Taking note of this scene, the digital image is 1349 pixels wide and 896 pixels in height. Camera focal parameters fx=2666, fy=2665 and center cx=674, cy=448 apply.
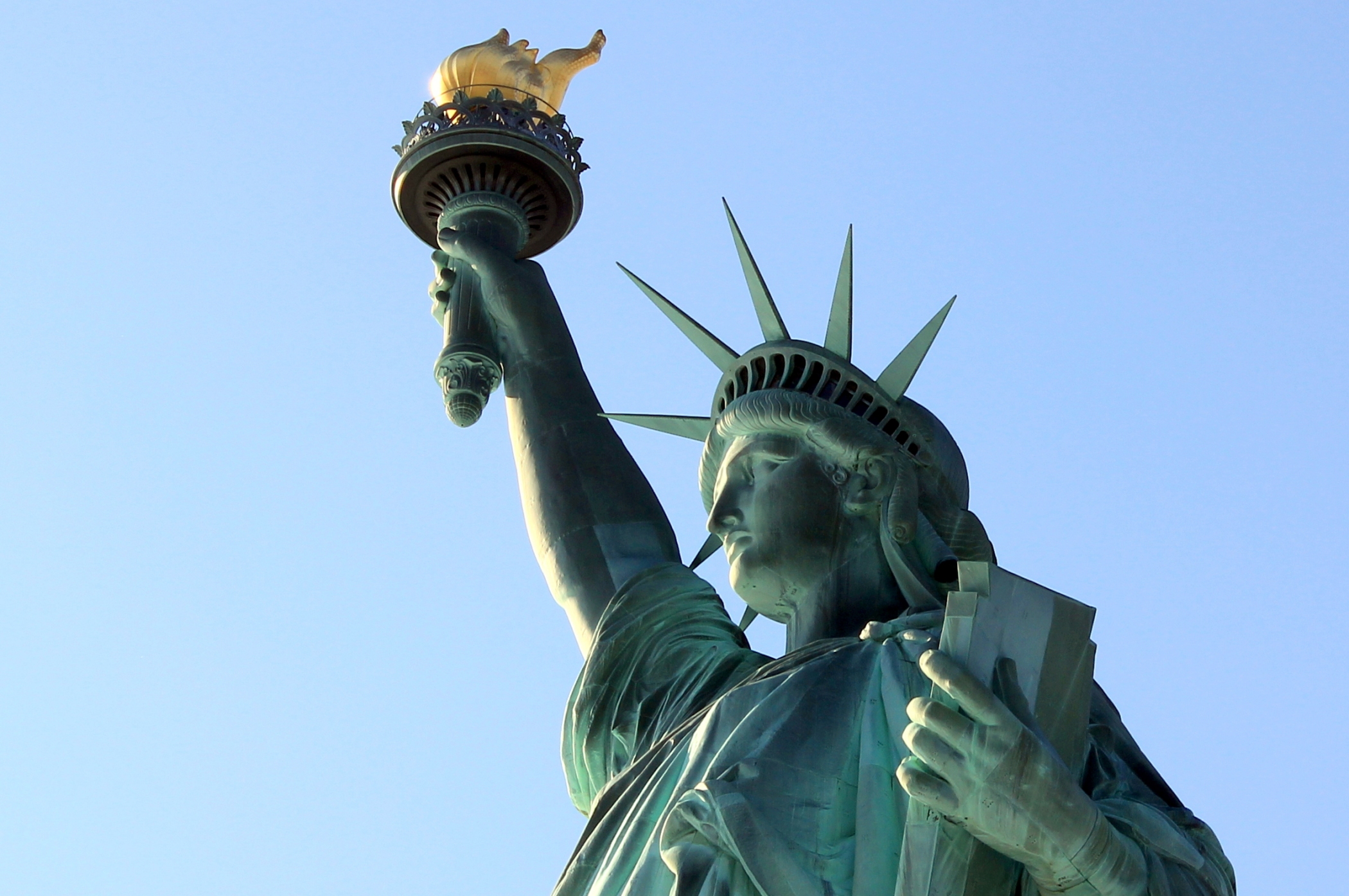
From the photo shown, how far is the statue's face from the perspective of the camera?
10.1m

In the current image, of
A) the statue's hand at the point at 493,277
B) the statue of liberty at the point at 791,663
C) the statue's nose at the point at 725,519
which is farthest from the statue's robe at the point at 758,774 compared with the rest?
the statue's hand at the point at 493,277

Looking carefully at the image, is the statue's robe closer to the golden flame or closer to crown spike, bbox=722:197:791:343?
crown spike, bbox=722:197:791:343

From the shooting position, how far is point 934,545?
33.3 ft

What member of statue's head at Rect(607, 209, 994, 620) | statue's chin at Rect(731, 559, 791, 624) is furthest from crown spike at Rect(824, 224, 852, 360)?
statue's chin at Rect(731, 559, 791, 624)

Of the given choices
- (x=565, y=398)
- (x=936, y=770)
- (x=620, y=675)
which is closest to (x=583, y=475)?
(x=565, y=398)

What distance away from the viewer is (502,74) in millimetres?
12656

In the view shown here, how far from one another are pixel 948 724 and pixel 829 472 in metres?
2.33

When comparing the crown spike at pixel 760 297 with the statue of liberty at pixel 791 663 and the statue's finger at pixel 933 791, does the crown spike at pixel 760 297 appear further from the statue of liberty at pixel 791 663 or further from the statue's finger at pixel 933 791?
the statue's finger at pixel 933 791

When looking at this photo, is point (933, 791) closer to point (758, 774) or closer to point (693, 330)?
point (758, 774)

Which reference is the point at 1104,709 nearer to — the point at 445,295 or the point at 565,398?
the point at 565,398

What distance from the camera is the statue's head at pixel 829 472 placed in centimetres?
1013

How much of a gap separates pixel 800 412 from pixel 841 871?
2.24 metres

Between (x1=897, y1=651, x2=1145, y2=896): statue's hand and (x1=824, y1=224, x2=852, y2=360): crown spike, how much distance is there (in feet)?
8.38

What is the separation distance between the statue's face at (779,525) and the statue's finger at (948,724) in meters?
2.03
